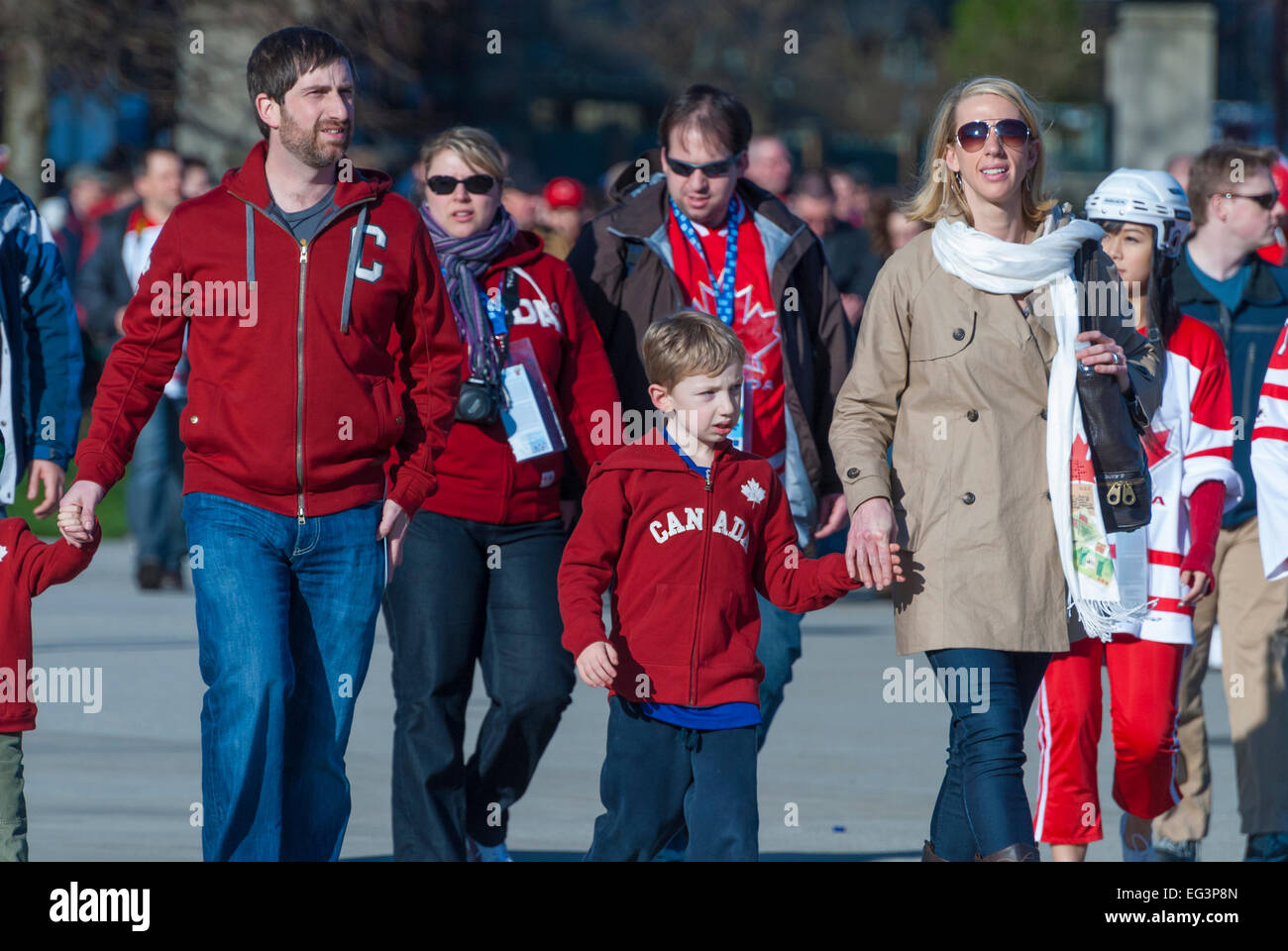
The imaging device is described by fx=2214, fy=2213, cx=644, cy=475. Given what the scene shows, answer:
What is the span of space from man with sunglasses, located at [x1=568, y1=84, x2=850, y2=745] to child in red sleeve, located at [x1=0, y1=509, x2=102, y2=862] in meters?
1.77

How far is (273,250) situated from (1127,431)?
2.06 metres

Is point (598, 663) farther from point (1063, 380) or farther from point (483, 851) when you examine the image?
point (483, 851)

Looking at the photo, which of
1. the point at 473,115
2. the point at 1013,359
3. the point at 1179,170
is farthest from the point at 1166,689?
the point at 473,115

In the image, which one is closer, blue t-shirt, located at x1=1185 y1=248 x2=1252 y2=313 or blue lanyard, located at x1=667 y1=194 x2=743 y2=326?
blue lanyard, located at x1=667 y1=194 x2=743 y2=326

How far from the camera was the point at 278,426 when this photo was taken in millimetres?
5129

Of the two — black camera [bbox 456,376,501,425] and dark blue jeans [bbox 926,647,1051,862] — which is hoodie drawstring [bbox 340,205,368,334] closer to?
black camera [bbox 456,376,501,425]

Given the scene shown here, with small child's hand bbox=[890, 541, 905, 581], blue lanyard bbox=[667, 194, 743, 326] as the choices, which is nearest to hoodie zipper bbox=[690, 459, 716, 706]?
small child's hand bbox=[890, 541, 905, 581]

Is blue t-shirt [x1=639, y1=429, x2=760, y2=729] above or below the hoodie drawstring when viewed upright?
below

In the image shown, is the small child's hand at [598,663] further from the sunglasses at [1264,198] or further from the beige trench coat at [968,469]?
the sunglasses at [1264,198]

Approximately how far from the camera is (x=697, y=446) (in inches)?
212

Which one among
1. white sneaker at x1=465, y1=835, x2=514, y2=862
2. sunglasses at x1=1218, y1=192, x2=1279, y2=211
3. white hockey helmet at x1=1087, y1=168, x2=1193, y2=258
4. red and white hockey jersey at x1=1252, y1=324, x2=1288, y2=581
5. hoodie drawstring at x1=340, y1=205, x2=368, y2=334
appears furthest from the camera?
sunglasses at x1=1218, y1=192, x2=1279, y2=211

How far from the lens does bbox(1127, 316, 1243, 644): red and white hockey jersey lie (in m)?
6.18

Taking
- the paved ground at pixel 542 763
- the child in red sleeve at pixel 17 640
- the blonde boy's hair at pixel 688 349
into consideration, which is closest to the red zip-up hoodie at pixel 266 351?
the child in red sleeve at pixel 17 640
